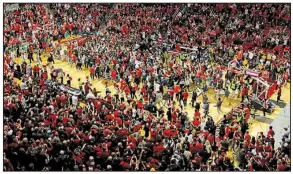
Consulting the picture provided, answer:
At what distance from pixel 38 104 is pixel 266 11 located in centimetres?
1938

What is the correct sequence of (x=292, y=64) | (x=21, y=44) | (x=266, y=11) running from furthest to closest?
(x=266, y=11), (x=21, y=44), (x=292, y=64)

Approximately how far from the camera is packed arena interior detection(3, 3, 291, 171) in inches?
691

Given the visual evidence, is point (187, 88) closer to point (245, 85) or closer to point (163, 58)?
point (245, 85)

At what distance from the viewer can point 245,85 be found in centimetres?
2467

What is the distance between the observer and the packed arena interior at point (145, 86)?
691 inches

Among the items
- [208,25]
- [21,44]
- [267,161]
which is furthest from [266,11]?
[267,161]

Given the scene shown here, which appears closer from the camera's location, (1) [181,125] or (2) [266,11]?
(1) [181,125]

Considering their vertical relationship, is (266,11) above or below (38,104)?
above

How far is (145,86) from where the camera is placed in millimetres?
24656

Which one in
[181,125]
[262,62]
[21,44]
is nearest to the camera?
[181,125]

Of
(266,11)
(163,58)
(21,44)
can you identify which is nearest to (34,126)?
(163,58)

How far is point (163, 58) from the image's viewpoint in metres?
30.0

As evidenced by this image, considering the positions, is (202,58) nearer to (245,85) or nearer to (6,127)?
(245,85)

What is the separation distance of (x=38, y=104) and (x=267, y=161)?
9.27 m
